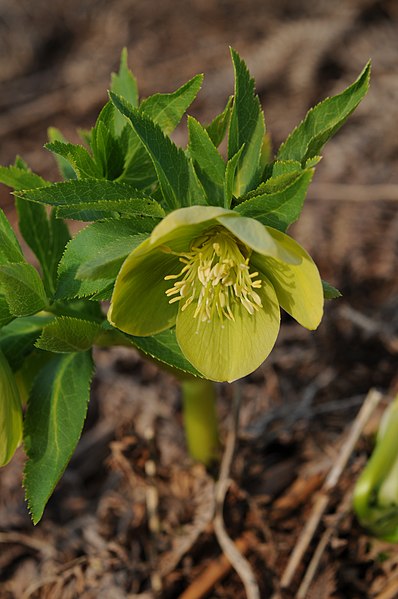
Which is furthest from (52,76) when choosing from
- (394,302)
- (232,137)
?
(232,137)

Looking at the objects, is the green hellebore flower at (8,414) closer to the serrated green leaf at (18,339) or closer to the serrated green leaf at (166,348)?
the serrated green leaf at (18,339)

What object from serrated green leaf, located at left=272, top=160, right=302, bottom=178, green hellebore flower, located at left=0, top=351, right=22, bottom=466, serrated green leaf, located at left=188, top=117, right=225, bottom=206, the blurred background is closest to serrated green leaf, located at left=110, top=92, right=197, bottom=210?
serrated green leaf, located at left=188, top=117, right=225, bottom=206

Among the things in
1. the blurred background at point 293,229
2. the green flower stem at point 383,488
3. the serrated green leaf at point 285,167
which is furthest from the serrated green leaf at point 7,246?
the green flower stem at point 383,488

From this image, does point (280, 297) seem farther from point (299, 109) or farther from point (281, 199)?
point (299, 109)

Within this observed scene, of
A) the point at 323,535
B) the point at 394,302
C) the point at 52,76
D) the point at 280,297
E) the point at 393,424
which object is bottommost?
the point at 394,302

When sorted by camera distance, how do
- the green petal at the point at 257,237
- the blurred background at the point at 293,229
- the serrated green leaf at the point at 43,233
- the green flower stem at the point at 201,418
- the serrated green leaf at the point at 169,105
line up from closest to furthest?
the green petal at the point at 257,237 < the serrated green leaf at the point at 169,105 < the serrated green leaf at the point at 43,233 < the green flower stem at the point at 201,418 < the blurred background at the point at 293,229

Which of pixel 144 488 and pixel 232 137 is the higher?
pixel 232 137
